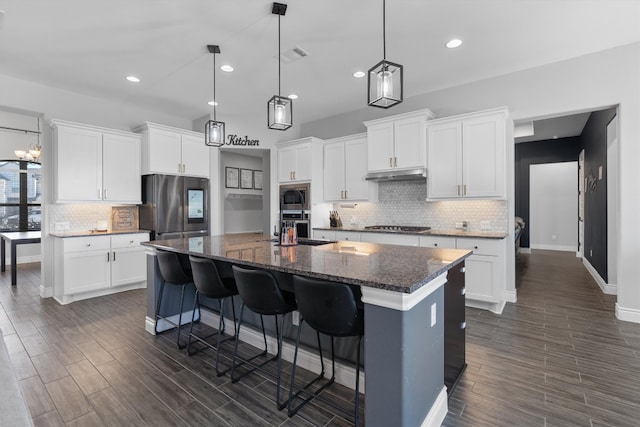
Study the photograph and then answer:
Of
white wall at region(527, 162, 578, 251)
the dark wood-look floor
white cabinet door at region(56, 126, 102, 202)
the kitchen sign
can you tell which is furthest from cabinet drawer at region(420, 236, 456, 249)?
white wall at region(527, 162, 578, 251)

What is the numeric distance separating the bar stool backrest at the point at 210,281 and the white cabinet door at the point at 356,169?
311 cm

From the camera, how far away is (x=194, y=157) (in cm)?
543

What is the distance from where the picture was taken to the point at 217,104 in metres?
5.09

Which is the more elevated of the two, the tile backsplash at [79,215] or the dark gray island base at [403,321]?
the tile backsplash at [79,215]

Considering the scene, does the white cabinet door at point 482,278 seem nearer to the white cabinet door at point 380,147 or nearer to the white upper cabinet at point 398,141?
the white upper cabinet at point 398,141

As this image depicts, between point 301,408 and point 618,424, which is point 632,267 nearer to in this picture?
point 618,424

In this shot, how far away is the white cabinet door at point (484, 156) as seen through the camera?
377cm

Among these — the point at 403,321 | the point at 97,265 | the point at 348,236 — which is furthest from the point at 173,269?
the point at 348,236

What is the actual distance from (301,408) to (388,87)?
2151 mm

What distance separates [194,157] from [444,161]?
13.4ft

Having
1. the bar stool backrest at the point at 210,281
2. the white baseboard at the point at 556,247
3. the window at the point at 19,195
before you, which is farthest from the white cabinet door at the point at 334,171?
the white baseboard at the point at 556,247

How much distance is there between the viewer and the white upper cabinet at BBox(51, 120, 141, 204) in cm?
425

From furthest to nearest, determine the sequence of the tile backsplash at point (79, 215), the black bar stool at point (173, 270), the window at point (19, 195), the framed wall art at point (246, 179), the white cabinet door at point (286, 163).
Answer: the framed wall art at point (246, 179), the window at point (19, 195), the white cabinet door at point (286, 163), the tile backsplash at point (79, 215), the black bar stool at point (173, 270)

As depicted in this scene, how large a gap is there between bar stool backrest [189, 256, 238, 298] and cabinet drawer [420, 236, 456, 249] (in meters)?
2.48
